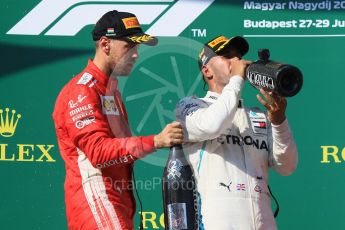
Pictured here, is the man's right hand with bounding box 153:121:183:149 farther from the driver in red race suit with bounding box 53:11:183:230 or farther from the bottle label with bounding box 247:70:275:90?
the bottle label with bounding box 247:70:275:90

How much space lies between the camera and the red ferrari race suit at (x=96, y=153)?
3584mm

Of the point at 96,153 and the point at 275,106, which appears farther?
the point at 275,106

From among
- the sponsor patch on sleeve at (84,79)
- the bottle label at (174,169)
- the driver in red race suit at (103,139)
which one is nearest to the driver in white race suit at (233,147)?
the bottle label at (174,169)

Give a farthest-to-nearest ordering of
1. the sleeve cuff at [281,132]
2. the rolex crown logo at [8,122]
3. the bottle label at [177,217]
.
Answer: the rolex crown logo at [8,122] → the sleeve cuff at [281,132] → the bottle label at [177,217]

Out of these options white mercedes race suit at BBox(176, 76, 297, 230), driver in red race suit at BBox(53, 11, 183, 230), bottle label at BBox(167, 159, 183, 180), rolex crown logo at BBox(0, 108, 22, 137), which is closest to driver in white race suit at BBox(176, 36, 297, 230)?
white mercedes race suit at BBox(176, 76, 297, 230)

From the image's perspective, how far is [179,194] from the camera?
12.7 ft

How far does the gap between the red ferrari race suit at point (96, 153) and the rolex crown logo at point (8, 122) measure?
5.18ft

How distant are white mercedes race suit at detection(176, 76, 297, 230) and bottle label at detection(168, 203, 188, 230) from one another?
18 centimetres

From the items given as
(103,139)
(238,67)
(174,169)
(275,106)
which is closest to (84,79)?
(103,139)

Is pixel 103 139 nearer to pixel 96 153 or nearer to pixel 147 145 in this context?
pixel 96 153

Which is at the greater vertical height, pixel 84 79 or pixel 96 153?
pixel 84 79

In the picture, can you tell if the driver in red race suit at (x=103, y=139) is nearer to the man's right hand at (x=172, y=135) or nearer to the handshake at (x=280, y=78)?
the man's right hand at (x=172, y=135)

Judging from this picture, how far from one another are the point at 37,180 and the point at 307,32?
195 centimetres

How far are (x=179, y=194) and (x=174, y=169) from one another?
0.12m
